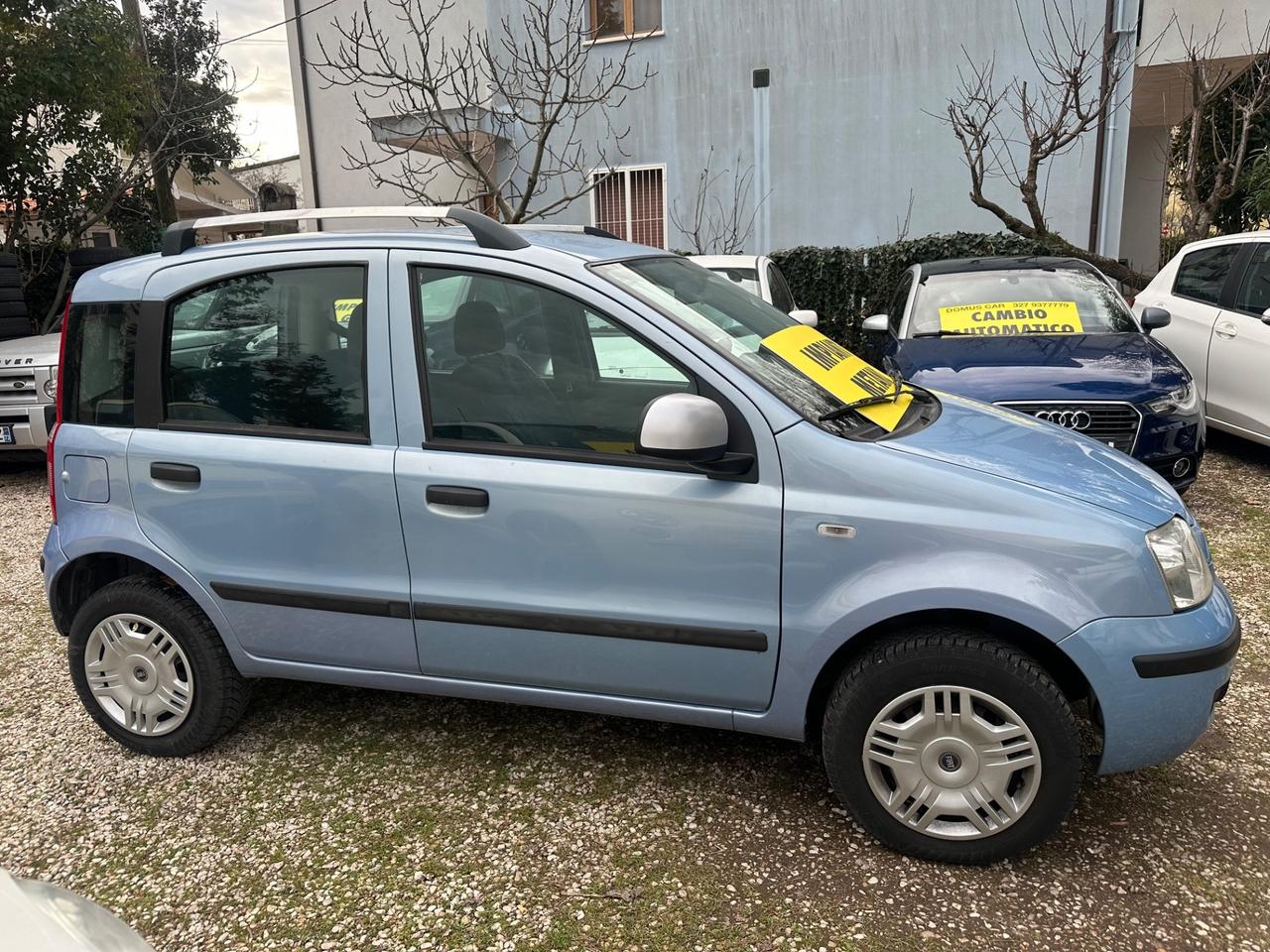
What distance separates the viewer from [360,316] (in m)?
2.86

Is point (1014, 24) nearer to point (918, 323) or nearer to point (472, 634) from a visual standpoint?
point (918, 323)

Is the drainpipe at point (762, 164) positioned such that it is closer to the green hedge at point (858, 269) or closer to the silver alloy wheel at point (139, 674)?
the green hedge at point (858, 269)

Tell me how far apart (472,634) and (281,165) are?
36128mm

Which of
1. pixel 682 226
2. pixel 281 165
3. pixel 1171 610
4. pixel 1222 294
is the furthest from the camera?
pixel 281 165

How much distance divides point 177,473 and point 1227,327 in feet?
22.2

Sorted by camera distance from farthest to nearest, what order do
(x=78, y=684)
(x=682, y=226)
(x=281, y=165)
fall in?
(x=281, y=165) < (x=682, y=226) < (x=78, y=684)

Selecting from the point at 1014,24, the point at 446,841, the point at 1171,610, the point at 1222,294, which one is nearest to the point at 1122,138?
the point at 1014,24

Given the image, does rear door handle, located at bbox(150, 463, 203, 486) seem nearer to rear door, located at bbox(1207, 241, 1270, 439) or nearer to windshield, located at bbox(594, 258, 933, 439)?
windshield, located at bbox(594, 258, 933, 439)

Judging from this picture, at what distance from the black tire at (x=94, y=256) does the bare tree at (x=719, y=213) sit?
693 cm

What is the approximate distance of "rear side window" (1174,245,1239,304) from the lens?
6781 millimetres

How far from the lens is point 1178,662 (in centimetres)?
235

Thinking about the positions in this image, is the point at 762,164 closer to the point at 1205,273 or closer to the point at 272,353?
the point at 1205,273

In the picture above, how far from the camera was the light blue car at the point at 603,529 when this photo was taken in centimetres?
240

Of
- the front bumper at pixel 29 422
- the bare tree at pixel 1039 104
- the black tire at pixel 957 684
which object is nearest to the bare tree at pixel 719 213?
the bare tree at pixel 1039 104
